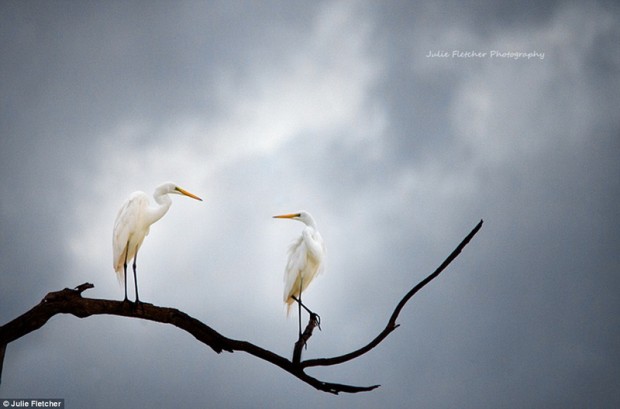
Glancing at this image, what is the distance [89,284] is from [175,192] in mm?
3338

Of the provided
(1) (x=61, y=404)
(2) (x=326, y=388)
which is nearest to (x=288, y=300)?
(1) (x=61, y=404)

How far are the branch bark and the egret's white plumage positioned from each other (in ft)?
11.6

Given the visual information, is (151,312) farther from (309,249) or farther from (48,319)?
(309,249)

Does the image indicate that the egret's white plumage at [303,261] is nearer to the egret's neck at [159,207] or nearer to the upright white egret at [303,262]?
the upright white egret at [303,262]

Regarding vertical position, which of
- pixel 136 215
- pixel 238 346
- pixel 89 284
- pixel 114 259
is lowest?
pixel 238 346

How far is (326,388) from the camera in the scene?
5375 mm

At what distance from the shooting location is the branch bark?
5.33 m

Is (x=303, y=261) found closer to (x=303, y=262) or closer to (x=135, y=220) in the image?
(x=303, y=262)

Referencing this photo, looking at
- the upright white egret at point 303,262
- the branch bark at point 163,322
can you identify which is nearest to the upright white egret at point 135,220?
the upright white egret at point 303,262

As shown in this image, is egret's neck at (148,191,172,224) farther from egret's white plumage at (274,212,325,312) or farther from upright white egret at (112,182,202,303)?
egret's white plumage at (274,212,325,312)

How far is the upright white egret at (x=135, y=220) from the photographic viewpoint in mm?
8547

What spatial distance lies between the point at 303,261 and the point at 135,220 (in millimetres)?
2710

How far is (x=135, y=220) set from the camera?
28.0ft

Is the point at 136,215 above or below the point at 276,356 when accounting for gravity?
above
